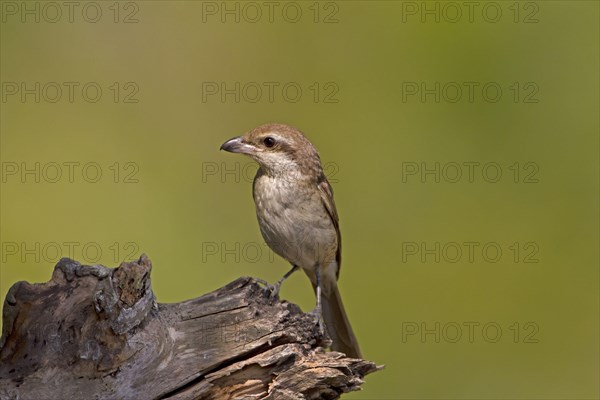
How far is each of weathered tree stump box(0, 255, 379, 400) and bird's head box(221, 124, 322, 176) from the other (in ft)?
4.20

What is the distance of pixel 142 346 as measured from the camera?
16.5ft

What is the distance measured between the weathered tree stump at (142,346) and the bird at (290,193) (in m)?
0.96

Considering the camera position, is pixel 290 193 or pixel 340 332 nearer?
pixel 290 193

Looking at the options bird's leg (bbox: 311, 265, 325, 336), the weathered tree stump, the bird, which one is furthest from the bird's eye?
the weathered tree stump

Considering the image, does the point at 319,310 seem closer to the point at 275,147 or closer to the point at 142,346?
the point at 275,147

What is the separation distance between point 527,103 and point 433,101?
3.36 feet

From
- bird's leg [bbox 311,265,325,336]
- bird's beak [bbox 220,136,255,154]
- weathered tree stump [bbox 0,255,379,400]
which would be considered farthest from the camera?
bird's beak [bbox 220,136,255,154]

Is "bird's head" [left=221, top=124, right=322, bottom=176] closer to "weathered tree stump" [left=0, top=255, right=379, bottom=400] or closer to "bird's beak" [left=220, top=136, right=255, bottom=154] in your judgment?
"bird's beak" [left=220, top=136, right=255, bottom=154]

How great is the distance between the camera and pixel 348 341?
6.84 m

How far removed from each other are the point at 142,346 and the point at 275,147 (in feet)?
6.09

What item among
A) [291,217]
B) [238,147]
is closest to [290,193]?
[291,217]

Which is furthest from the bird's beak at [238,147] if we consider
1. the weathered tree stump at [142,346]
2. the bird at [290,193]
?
the weathered tree stump at [142,346]

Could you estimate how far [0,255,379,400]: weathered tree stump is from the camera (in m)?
4.89

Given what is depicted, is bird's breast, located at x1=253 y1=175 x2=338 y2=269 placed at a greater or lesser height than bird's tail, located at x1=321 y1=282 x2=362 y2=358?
greater
